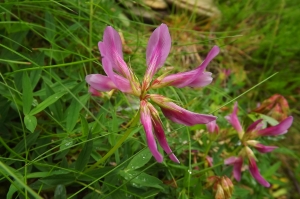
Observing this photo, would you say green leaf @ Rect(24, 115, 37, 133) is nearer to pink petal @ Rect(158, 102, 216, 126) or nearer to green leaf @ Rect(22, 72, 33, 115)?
green leaf @ Rect(22, 72, 33, 115)

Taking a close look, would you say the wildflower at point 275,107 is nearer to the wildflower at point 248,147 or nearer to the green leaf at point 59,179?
the wildflower at point 248,147

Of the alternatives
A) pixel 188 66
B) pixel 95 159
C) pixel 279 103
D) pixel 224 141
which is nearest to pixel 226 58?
pixel 188 66

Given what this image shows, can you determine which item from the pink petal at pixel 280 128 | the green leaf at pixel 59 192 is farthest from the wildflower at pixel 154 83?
the pink petal at pixel 280 128

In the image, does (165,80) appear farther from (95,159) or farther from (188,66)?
(188,66)

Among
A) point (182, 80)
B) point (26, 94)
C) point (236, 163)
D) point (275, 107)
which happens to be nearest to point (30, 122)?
point (26, 94)

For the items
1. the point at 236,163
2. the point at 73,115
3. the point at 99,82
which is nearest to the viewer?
the point at 99,82

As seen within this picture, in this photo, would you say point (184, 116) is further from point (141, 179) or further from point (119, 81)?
point (141, 179)
